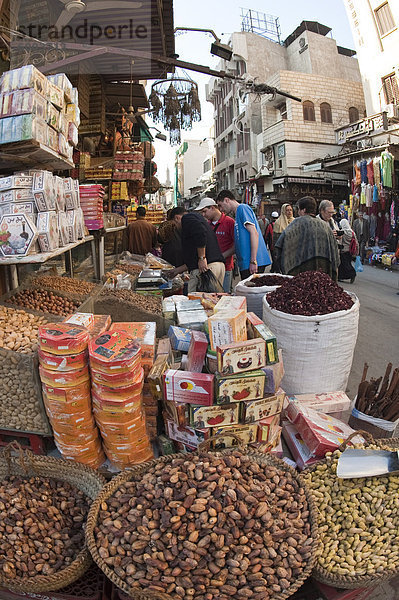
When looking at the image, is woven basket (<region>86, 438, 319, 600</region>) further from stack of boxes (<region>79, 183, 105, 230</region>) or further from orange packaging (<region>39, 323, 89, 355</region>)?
stack of boxes (<region>79, 183, 105, 230</region>)

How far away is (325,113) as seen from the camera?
23031 mm

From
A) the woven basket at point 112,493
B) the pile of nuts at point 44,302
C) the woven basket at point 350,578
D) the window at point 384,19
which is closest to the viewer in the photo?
the woven basket at point 112,493

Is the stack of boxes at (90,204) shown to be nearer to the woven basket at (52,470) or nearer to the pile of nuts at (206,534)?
the woven basket at (52,470)

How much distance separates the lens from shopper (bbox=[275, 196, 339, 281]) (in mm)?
4156

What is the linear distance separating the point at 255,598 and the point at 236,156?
34.4 m

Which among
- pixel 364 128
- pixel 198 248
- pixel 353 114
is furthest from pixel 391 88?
pixel 198 248

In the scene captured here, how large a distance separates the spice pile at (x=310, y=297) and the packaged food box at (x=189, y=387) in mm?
1142

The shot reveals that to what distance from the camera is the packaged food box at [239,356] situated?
1902 millimetres

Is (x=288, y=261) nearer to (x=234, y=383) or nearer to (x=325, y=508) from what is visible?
(x=234, y=383)

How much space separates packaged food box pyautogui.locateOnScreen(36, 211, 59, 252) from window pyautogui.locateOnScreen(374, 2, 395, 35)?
18563 mm

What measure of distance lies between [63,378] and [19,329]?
2.02 feet

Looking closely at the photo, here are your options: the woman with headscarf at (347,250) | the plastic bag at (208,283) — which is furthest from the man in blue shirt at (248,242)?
the woman with headscarf at (347,250)

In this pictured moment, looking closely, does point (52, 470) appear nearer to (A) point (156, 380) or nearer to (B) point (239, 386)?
(A) point (156, 380)

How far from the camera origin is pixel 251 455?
6.02 feet
